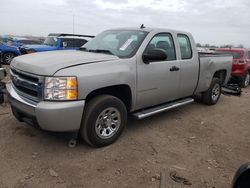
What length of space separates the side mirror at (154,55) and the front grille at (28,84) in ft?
5.87

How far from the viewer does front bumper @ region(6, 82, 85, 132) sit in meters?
3.51

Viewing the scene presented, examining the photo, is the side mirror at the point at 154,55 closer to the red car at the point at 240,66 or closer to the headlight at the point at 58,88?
the headlight at the point at 58,88

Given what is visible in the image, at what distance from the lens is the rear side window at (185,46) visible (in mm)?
5594

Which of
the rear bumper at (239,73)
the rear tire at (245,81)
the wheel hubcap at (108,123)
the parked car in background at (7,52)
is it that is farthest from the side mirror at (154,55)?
the parked car in background at (7,52)

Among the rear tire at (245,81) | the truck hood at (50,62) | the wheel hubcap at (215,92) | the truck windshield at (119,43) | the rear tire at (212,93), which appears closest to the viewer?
the truck hood at (50,62)

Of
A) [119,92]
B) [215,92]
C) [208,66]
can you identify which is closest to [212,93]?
[215,92]

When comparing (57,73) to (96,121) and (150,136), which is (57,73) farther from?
(150,136)

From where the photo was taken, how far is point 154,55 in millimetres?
4473

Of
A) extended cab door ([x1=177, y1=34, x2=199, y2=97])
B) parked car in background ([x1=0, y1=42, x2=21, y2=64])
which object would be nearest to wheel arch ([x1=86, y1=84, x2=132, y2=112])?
extended cab door ([x1=177, y1=34, x2=199, y2=97])

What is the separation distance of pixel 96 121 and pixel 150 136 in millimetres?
1265

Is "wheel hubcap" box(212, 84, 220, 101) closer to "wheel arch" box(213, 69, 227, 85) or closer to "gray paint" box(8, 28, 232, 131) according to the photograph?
"wheel arch" box(213, 69, 227, 85)

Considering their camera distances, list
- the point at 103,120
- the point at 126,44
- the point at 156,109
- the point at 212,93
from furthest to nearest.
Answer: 1. the point at 212,93
2. the point at 156,109
3. the point at 126,44
4. the point at 103,120

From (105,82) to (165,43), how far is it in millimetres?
1877

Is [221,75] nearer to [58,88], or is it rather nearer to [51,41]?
[58,88]
